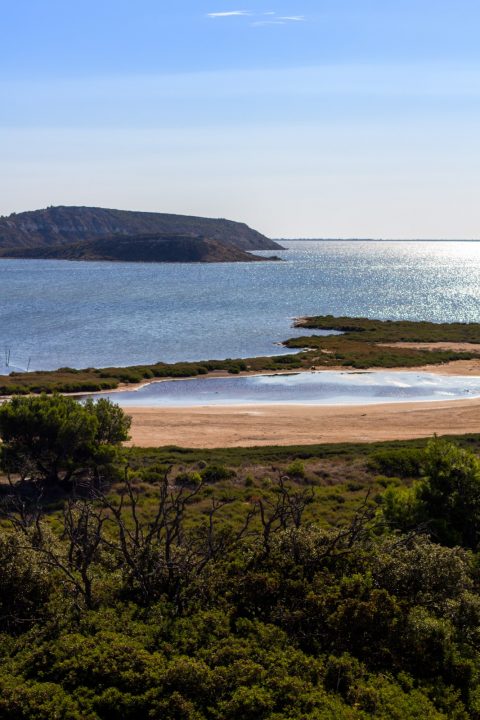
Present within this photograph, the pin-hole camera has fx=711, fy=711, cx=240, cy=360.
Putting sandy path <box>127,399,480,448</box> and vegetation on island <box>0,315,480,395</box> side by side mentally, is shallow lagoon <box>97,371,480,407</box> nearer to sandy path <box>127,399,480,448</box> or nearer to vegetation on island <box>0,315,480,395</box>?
vegetation on island <box>0,315,480,395</box>

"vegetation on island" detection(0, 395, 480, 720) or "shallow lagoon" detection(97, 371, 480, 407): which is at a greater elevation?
"shallow lagoon" detection(97, 371, 480, 407)

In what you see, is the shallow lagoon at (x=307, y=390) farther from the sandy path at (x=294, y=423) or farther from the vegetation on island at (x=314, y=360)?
the sandy path at (x=294, y=423)

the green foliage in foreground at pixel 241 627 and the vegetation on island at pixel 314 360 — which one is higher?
the vegetation on island at pixel 314 360

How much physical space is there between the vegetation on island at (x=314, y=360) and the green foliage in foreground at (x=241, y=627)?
4435 cm

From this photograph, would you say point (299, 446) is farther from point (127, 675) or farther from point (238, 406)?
point (127, 675)

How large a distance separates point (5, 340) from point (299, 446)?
203ft

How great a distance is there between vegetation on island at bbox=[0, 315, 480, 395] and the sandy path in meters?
12.9

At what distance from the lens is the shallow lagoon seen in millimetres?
57841

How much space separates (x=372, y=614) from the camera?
614 inches

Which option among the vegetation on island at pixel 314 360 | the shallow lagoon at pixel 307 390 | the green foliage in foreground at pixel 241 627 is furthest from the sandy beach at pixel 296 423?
the green foliage in foreground at pixel 241 627

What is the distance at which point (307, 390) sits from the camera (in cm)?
6175

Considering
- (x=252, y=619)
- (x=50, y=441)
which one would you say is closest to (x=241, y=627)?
(x=252, y=619)

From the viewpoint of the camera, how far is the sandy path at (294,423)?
44.9m

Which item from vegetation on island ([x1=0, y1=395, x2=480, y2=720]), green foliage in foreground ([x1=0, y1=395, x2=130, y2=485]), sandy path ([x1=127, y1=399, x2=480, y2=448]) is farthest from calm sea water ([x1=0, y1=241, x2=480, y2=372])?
vegetation on island ([x1=0, y1=395, x2=480, y2=720])
